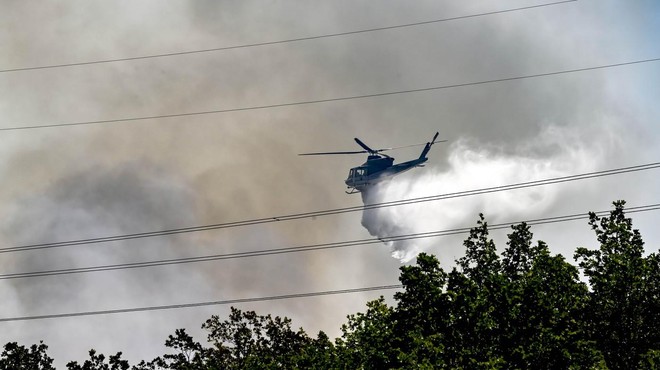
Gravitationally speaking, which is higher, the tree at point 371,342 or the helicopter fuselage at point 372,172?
the helicopter fuselage at point 372,172

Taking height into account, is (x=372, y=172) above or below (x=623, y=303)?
above

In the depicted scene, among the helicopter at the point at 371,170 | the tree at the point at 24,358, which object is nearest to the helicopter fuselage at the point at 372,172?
the helicopter at the point at 371,170

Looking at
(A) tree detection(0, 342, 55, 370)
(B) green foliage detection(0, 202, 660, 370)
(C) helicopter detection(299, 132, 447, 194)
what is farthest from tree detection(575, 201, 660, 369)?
(C) helicopter detection(299, 132, 447, 194)

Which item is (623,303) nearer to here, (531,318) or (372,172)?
(531,318)

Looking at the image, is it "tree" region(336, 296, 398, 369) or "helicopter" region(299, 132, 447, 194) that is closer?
"tree" region(336, 296, 398, 369)

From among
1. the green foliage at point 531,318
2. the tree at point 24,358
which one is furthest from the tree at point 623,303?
the tree at point 24,358

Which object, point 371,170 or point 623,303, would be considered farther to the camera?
point 371,170

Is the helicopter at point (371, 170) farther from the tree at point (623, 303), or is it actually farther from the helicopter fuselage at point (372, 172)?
the tree at point (623, 303)

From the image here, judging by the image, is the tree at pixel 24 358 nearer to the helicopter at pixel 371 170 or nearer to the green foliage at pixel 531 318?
the green foliage at pixel 531 318

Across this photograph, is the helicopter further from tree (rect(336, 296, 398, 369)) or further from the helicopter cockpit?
tree (rect(336, 296, 398, 369))

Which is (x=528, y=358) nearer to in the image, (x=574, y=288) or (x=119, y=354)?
(x=574, y=288)

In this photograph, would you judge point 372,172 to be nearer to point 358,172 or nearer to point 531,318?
point 358,172

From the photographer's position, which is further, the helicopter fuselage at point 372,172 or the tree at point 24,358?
the helicopter fuselage at point 372,172

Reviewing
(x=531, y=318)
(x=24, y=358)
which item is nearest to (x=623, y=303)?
(x=531, y=318)
